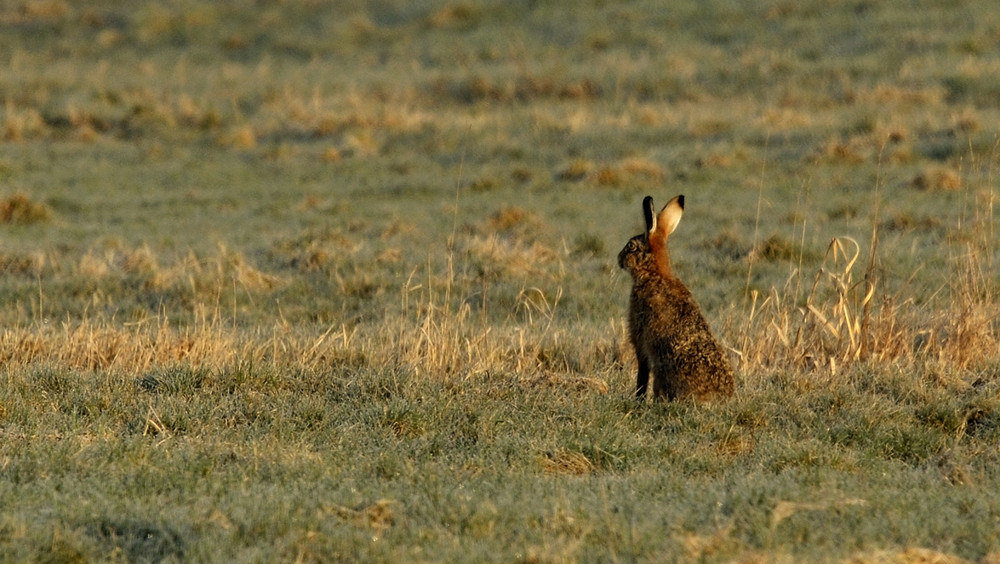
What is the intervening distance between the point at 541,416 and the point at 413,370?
1087 mm

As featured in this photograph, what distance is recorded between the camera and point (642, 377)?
22.2 feet

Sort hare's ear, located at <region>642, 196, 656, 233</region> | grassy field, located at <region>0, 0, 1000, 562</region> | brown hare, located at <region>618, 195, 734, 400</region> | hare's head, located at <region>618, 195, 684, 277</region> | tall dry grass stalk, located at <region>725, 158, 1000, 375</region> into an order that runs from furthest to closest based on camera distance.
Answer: tall dry grass stalk, located at <region>725, 158, 1000, 375</region>
hare's head, located at <region>618, 195, 684, 277</region>
hare's ear, located at <region>642, 196, 656, 233</region>
brown hare, located at <region>618, 195, 734, 400</region>
grassy field, located at <region>0, 0, 1000, 562</region>

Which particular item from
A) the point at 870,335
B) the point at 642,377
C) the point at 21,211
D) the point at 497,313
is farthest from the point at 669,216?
the point at 21,211

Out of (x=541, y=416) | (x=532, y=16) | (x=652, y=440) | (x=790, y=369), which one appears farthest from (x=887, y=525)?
(x=532, y=16)

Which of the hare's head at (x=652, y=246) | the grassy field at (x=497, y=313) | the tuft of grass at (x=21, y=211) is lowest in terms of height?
the tuft of grass at (x=21, y=211)

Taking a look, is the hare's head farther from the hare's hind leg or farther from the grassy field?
the grassy field

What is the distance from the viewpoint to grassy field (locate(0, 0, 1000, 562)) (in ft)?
15.3

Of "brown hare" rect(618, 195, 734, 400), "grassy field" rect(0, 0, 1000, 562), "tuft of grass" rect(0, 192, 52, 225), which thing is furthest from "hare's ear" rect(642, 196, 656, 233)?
"tuft of grass" rect(0, 192, 52, 225)

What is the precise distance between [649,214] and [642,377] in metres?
0.88

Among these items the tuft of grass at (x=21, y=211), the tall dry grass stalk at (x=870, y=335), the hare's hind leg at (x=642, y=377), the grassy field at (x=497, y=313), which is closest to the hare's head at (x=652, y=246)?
the hare's hind leg at (x=642, y=377)

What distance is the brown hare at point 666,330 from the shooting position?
6.50 meters

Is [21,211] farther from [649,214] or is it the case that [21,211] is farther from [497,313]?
[649,214]

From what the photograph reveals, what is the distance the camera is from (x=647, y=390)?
273 inches

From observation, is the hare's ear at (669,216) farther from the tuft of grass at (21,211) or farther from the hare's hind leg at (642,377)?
the tuft of grass at (21,211)
